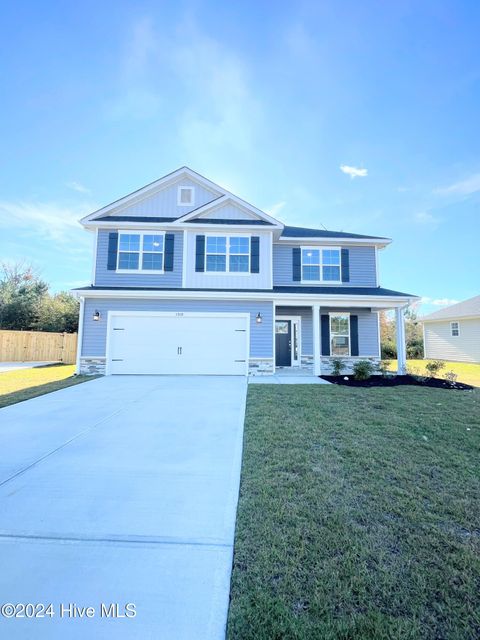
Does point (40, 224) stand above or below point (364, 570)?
above

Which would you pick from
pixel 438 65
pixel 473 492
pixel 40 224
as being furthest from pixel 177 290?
pixel 40 224

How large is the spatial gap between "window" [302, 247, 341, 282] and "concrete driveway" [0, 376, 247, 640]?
28.6ft

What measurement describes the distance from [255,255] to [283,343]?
4.06 meters

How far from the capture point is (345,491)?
293cm

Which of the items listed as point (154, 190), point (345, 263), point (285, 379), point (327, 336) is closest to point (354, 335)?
point (327, 336)

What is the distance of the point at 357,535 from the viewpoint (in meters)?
2.27

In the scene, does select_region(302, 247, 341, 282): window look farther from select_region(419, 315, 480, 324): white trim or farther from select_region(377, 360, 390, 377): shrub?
select_region(419, 315, 480, 324): white trim

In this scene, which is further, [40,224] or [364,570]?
[40,224]

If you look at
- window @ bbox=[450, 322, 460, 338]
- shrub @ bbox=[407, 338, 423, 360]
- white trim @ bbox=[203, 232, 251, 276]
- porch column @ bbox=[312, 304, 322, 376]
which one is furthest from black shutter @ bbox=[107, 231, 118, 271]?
shrub @ bbox=[407, 338, 423, 360]

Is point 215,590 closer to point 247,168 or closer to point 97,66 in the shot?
point 97,66

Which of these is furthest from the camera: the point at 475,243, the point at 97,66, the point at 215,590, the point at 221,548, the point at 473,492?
the point at 475,243

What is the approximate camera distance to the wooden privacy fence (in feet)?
53.4

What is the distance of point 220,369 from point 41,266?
80.7ft

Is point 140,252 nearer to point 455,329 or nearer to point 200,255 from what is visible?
point 200,255
